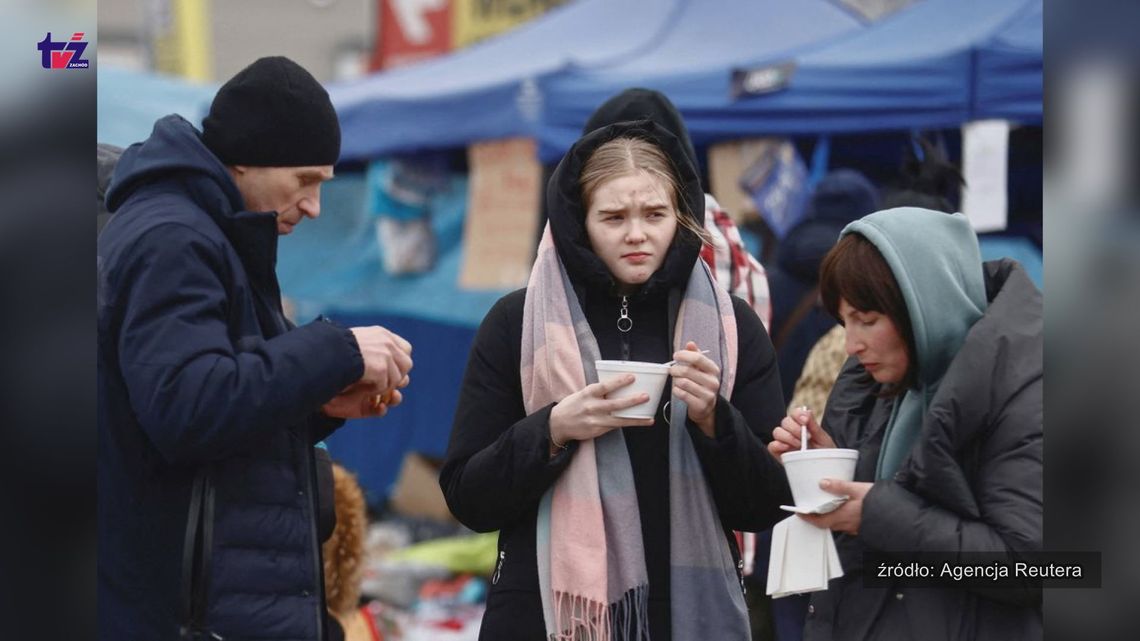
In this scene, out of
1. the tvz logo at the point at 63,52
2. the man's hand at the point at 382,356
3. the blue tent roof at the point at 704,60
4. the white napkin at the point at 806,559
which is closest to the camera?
the tvz logo at the point at 63,52

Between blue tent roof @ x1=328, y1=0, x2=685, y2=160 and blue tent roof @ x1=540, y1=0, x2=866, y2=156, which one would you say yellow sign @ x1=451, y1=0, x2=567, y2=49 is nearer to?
blue tent roof @ x1=328, y1=0, x2=685, y2=160

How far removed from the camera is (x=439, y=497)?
28.7ft

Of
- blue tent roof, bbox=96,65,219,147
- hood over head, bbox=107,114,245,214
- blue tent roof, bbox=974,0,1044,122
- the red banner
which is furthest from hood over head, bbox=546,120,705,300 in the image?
the red banner

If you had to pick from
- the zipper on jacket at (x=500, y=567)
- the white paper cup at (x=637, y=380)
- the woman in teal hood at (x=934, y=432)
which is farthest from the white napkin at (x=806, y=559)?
the zipper on jacket at (x=500, y=567)

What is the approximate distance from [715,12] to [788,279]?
396 centimetres

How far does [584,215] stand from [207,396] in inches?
35.9

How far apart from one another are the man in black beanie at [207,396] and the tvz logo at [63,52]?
438mm

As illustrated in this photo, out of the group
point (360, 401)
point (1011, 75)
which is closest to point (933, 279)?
point (360, 401)

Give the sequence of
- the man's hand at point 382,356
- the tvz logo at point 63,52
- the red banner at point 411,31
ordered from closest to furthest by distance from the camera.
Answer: the tvz logo at point 63,52, the man's hand at point 382,356, the red banner at point 411,31

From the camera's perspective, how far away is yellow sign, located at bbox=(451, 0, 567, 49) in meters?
14.3

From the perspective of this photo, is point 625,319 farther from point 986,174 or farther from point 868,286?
point 986,174

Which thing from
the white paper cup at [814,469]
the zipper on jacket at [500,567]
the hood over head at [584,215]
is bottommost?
the zipper on jacket at [500,567]

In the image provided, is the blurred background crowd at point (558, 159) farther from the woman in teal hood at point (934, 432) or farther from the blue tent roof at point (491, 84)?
the woman in teal hood at point (934, 432)

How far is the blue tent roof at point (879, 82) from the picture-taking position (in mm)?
5906
